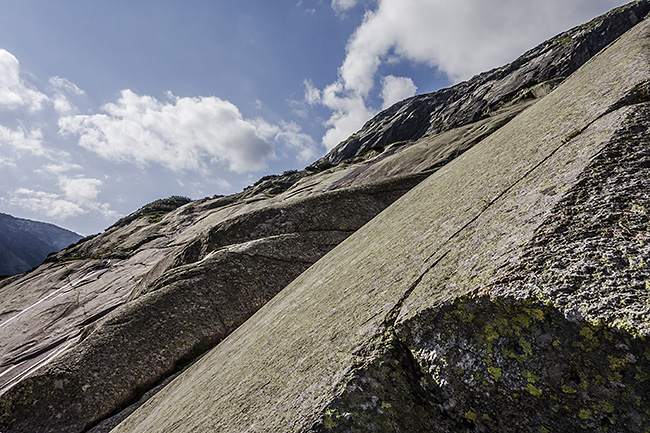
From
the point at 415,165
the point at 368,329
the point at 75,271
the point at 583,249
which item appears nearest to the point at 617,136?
the point at 583,249

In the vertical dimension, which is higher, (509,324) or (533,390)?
(509,324)

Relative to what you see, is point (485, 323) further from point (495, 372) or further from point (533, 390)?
point (533, 390)

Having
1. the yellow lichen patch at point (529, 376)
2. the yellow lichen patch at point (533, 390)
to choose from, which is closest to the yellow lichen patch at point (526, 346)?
the yellow lichen patch at point (529, 376)

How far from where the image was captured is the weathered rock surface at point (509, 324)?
8.65 feet

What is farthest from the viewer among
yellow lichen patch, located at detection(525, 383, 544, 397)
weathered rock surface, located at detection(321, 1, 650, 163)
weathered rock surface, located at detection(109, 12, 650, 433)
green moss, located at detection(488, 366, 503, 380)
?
weathered rock surface, located at detection(321, 1, 650, 163)

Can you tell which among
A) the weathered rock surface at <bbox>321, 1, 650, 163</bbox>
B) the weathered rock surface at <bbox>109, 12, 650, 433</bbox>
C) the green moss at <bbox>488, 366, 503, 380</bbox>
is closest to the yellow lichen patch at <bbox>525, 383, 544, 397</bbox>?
the weathered rock surface at <bbox>109, 12, 650, 433</bbox>

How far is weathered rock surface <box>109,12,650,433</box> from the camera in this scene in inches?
104

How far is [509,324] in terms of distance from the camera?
310cm

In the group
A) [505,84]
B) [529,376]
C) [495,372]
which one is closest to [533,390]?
[529,376]

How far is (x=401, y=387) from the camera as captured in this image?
11.8 feet

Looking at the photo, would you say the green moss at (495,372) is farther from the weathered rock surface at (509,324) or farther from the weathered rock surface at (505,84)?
the weathered rock surface at (505,84)

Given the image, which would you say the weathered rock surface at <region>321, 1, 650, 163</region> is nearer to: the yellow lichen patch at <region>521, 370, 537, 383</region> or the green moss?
the green moss

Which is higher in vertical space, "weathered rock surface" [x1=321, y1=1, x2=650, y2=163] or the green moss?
"weathered rock surface" [x1=321, y1=1, x2=650, y2=163]

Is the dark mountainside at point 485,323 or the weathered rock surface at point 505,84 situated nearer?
the dark mountainside at point 485,323
